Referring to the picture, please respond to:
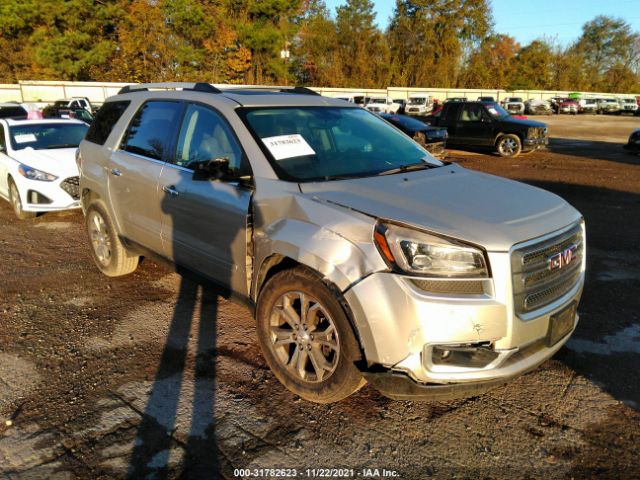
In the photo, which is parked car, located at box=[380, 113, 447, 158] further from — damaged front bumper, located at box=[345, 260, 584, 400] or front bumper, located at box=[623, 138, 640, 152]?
damaged front bumper, located at box=[345, 260, 584, 400]

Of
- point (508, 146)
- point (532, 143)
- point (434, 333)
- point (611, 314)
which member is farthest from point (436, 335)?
point (508, 146)

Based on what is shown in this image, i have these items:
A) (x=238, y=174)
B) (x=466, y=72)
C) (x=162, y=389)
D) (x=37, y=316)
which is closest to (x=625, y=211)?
(x=238, y=174)

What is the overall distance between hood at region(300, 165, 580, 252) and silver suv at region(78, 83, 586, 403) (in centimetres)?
1

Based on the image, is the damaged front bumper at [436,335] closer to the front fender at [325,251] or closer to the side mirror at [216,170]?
the front fender at [325,251]

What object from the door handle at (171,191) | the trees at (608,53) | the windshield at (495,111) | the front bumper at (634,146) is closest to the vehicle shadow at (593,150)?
the front bumper at (634,146)

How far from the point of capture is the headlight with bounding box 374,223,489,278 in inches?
100

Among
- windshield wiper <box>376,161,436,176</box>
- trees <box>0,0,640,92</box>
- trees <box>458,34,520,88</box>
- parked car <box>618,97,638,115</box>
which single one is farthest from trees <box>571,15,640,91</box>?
windshield wiper <box>376,161,436,176</box>

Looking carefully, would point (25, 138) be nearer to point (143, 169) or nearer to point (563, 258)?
point (143, 169)

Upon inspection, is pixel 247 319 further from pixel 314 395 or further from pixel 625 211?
pixel 625 211

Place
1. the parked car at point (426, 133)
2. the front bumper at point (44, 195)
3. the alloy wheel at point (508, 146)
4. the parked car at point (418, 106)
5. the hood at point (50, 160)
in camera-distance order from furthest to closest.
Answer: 1. the parked car at point (418, 106)
2. the alloy wheel at point (508, 146)
3. the parked car at point (426, 133)
4. the hood at point (50, 160)
5. the front bumper at point (44, 195)

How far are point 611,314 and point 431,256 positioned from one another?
8.86 feet

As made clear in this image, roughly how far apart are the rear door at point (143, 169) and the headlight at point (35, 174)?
3586 mm

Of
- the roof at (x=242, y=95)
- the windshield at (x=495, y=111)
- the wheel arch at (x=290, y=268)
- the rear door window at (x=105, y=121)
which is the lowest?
the wheel arch at (x=290, y=268)

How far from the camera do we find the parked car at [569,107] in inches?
2024
